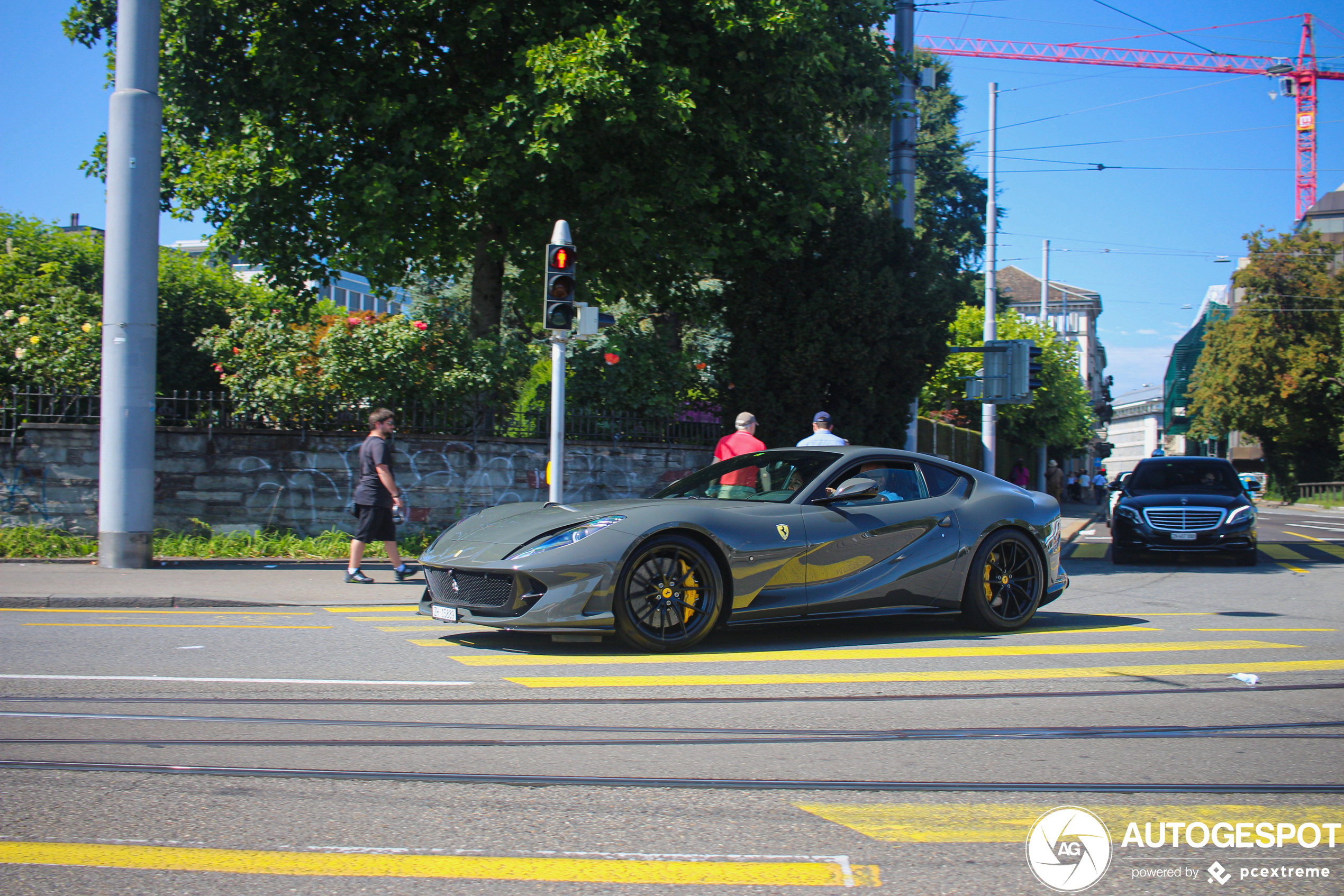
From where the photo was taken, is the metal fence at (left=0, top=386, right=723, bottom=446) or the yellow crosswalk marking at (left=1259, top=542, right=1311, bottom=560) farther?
the yellow crosswalk marking at (left=1259, top=542, right=1311, bottom=560)

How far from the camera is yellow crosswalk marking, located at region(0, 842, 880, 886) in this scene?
3078 millimetres

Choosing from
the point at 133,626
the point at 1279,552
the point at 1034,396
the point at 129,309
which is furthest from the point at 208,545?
the point at 1034,396

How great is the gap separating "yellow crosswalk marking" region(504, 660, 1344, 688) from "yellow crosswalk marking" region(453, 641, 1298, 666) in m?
0.45

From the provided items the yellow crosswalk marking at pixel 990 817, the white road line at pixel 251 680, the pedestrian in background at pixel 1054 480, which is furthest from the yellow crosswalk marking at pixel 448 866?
the pedestrian in background at pixel 1054 480

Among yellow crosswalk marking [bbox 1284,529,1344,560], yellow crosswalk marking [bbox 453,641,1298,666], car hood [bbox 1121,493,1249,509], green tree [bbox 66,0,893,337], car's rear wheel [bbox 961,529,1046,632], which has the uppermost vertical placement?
green tree [bbox 66,0,893,337]

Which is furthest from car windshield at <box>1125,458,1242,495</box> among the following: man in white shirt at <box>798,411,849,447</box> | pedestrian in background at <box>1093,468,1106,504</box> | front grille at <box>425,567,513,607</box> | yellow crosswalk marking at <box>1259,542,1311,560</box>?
pedestrian in background at <box>1093,468,1106,504</box>

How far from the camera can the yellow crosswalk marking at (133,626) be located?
26.1ft

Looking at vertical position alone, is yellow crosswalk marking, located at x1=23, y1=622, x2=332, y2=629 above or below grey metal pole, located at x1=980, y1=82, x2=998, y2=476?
below

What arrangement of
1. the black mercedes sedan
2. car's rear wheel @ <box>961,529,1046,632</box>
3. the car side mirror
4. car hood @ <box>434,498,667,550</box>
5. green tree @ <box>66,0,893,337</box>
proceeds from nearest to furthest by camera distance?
1. car hood @ <box>434,498,667,550</box>
2. the car side mirror
3. car's rear wheel @ <box>961,529,1046,632</box>
4. green tree @ <box>66,0,893,337</box>
5. the black mercedes sedan

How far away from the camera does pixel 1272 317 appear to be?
55.6m

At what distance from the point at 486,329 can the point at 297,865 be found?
1337cm

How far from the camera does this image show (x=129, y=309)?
38.4 feet

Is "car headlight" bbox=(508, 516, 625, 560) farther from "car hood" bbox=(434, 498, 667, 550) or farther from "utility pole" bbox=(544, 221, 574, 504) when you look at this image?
"utility pole" bbox=(544, 221, 574, 504)

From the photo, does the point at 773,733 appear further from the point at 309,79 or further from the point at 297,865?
the point at 309,79
